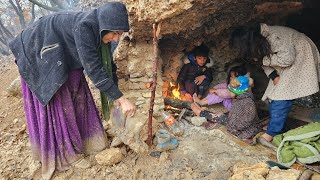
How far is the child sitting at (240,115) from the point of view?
11.8ft

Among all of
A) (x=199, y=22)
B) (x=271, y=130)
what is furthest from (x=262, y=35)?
(x=271, y=130)

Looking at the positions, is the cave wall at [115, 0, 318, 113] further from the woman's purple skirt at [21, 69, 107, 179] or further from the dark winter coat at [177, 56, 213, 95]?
the woman's purple skirt at [21, 69, 107, 179]

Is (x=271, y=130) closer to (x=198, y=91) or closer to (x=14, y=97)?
(x=198, y=91)

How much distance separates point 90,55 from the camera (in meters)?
2.25

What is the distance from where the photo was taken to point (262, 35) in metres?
3.27

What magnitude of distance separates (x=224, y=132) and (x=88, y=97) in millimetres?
1986

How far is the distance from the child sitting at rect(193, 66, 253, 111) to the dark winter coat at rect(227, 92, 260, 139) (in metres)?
0.38

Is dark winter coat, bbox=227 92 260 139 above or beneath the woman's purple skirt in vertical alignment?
beneath

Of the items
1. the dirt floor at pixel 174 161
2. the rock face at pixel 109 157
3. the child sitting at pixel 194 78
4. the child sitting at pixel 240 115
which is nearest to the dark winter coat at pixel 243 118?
the child sitting at pixel 240 115

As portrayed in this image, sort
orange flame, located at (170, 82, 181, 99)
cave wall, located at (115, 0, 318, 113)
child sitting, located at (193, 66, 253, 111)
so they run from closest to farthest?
1. cave wall, located at (115, 0, 318, 113)
2. child sitting, located at (193, 66, 253, 111)
3. orange flame, located at (170, 82, 181, 99)

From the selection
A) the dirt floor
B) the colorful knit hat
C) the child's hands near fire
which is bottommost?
the dirt floor

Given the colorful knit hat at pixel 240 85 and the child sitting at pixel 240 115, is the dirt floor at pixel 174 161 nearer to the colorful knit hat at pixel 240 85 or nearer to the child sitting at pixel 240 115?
the child sitting at pixel 240 115

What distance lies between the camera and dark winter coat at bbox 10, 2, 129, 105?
7.32 feet

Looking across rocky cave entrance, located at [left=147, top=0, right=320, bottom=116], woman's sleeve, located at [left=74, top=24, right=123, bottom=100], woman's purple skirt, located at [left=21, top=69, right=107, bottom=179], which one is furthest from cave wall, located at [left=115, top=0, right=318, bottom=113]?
woman's purple skirt, located at [left=21, top=69, right=107, bottom=179]
